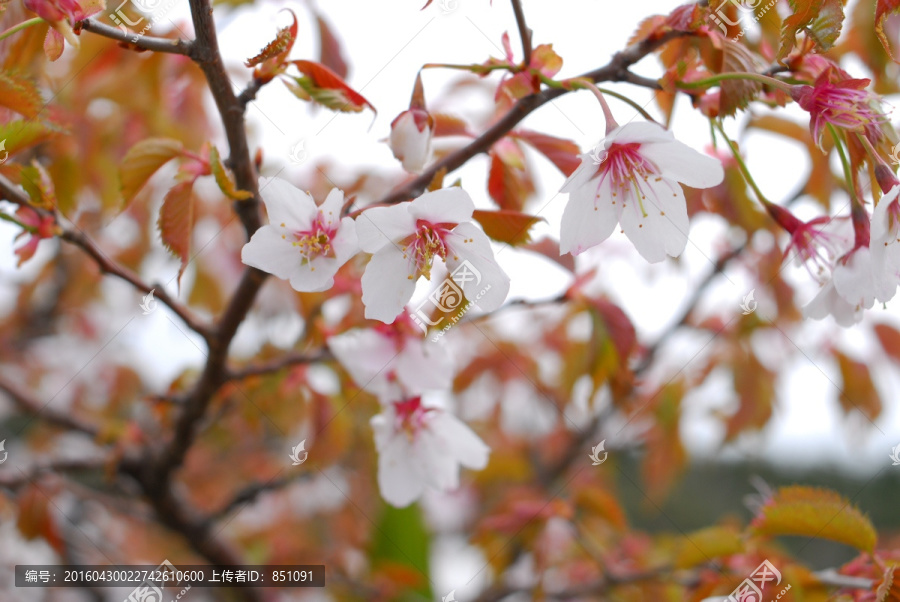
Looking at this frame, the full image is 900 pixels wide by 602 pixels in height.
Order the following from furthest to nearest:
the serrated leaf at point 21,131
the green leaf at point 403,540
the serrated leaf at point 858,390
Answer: the green leaf at point 403,540 < the serrated leaf at point 858,390 < the serrated leaf at point 21,131

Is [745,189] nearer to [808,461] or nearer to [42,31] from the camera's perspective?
[42,31]

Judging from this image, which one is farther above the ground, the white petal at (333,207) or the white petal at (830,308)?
the white petal at (333,207)

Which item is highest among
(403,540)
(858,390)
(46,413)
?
(858,390)

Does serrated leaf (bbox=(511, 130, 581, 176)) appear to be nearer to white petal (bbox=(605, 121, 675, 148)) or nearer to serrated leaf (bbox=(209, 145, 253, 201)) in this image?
white petal (bbox=(605, 121, 675, 148))

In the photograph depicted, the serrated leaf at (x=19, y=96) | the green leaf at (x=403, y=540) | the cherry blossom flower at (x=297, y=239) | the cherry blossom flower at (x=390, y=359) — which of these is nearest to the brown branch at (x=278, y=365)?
the cherry blossom flower at (x=390, y=359)

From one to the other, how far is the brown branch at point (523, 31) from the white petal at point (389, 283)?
0.21 metres

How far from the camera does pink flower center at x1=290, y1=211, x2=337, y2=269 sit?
22.6 inches

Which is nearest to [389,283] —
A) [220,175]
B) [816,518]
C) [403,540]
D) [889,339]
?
[220,175]

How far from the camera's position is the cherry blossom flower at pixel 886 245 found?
19.3 inches

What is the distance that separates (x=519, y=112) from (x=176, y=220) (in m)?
0.36

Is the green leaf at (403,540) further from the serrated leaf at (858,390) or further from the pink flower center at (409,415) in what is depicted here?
the serrated leaf at (858,390)

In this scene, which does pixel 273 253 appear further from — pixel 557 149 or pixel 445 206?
pixel 557 149

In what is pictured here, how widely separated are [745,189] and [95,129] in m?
1.15

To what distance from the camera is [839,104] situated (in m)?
0.51
